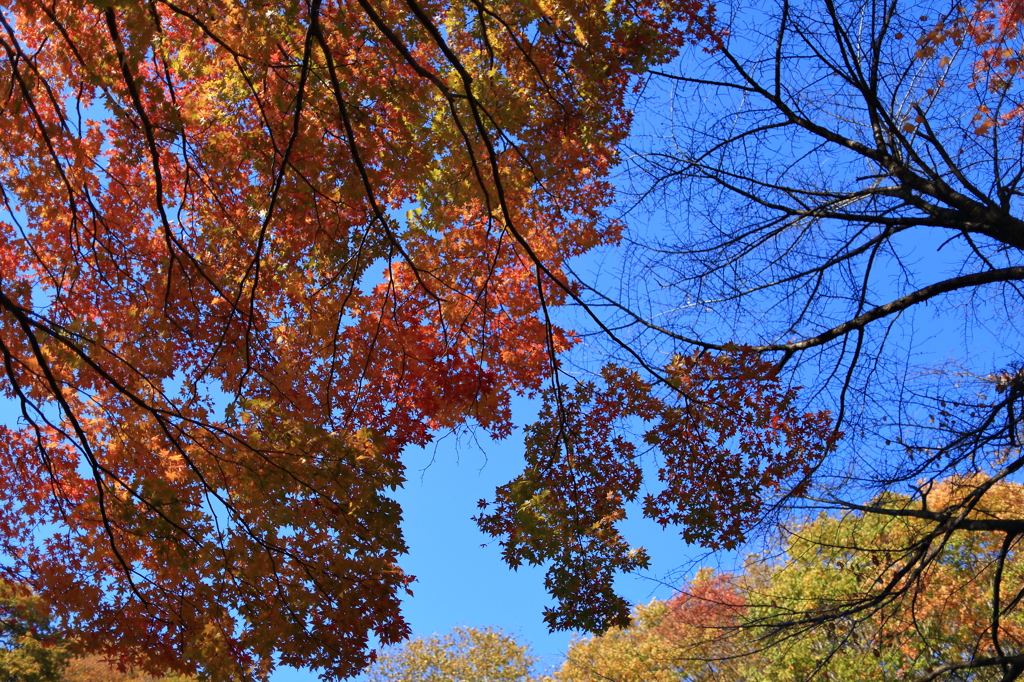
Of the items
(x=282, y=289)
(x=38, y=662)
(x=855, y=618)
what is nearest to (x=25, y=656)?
(x=38, y=662)

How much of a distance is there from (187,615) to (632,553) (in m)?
4.06

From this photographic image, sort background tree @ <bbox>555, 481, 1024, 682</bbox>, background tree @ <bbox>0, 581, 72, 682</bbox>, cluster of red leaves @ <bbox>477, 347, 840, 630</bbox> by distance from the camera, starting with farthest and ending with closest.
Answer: background tree @ <bbox>0, 581, 72, 682</bbox>
background tree @ <bbox>555, 481, 1024, 682</bbox>
cluster of red leaves @ <bbox>477, 347, 840, 630</bbox>

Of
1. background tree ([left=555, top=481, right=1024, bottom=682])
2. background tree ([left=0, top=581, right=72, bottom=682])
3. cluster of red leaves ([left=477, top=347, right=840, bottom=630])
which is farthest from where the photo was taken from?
background tree ([left=0, top=581, right=72, bottom=682])

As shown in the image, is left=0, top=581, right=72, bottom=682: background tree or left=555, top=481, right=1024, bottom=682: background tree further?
left=0, top=581, right=72, bottom=682: background tree

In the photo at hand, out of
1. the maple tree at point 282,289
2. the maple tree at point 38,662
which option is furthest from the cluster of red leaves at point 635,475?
the maple tree at point 38,662

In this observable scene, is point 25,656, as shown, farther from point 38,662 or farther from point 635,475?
point 635,475

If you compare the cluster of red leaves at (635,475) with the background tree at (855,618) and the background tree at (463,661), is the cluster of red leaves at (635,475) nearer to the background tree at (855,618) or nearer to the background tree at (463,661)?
the background tree at (855,618)

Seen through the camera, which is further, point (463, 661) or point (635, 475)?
point (463, 661)

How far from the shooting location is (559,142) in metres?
7.41

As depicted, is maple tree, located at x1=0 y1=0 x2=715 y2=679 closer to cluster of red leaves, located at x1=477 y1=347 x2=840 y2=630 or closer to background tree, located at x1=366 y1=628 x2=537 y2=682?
cluster of red leaves, located at x1=477 y1=347 x2=840 y2=630

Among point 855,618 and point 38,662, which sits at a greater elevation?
point 38,662

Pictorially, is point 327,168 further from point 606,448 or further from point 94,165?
point 606,448

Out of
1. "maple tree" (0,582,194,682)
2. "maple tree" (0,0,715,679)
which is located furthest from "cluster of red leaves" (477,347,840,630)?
"maple tree" (0,582,194,682)

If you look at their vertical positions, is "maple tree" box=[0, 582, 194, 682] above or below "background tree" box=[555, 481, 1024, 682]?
above
